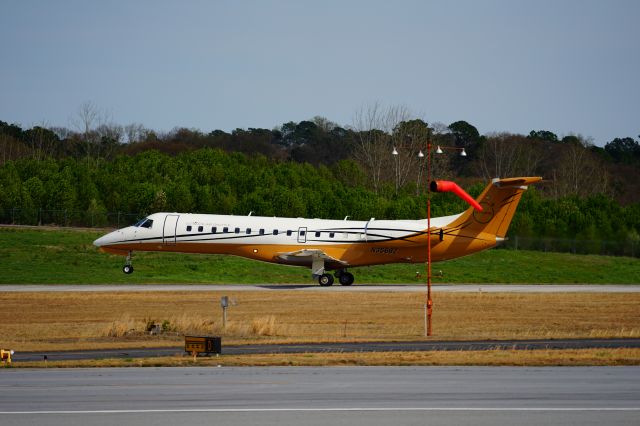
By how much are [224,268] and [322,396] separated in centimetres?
4487

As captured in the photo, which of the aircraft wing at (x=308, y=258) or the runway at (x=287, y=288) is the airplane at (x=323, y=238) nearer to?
the aircraft wing at (x=308, y=258)

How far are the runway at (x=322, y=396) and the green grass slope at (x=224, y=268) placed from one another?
116ft

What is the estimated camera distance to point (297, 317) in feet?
130

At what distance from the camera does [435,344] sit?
29.9 metres

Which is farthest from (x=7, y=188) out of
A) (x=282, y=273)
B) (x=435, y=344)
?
(x=435, y=344)

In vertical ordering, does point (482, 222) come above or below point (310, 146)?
below

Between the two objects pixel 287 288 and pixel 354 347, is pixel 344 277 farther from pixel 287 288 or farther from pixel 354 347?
pixel 354 347

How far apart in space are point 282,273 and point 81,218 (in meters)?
25.9

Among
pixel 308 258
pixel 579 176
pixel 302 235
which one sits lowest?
pixel 308 258

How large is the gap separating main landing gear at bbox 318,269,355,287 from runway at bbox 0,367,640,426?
2983 cm

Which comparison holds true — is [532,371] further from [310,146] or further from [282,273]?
[310,146]

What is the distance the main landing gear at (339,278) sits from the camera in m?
53.7

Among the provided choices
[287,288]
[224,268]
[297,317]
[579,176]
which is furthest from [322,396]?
[579,176]

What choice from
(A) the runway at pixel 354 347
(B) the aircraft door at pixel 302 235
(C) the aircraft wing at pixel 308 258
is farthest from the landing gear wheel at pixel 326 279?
(A) the runway at pixel 354 347
